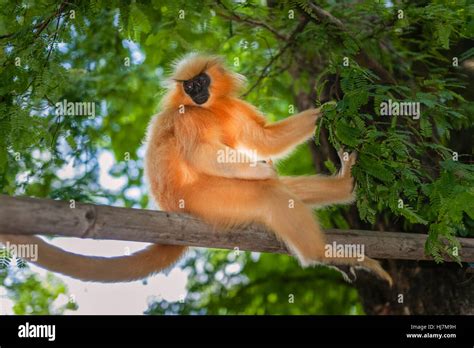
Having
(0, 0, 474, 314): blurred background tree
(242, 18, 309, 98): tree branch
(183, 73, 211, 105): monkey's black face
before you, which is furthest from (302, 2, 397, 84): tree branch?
(183, 73, 211, 105): monkey's black face

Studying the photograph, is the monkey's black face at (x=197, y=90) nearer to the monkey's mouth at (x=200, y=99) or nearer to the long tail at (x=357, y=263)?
the monkey's mouth at (x=200, y=99)

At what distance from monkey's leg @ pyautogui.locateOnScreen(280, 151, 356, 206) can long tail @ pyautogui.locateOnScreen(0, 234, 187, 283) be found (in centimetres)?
147

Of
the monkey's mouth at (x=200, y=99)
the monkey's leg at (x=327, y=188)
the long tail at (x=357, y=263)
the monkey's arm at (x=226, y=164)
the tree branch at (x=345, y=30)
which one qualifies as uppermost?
the tree branch at (x=345, y=30)

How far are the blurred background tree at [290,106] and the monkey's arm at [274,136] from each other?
47 cm

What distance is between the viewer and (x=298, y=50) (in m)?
9.13

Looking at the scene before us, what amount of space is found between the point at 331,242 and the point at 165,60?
13.4 ft

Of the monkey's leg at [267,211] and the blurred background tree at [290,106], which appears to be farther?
the monkey's leg at [267,211]

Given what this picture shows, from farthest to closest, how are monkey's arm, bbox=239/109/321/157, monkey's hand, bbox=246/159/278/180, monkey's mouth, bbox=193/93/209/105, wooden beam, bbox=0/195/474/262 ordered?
1. monkey's mouth, bbox=193/93/209/105
2. monkey's arm, bbox=239/109/321/157
3. monkey's hand, bbox=246/159/278/180
4. wooden beam, bbox=0/195/474/262

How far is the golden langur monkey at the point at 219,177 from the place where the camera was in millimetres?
5750

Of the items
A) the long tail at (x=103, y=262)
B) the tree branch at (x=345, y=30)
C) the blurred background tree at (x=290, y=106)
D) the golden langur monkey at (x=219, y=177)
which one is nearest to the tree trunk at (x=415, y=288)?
the blurred background tree at (x=290, y=106)

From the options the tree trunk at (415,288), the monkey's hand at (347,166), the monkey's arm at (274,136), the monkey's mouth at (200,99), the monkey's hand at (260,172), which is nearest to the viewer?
the monkey's hand at (260,172)

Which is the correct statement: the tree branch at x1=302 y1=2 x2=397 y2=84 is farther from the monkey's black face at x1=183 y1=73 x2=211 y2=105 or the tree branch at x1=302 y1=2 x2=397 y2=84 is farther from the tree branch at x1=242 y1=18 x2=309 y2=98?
the monkey's black face at x1=183 y1=73 x2=211 y2=105

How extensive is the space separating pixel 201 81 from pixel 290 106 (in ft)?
4.07

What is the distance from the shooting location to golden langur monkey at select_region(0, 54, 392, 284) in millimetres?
5750
